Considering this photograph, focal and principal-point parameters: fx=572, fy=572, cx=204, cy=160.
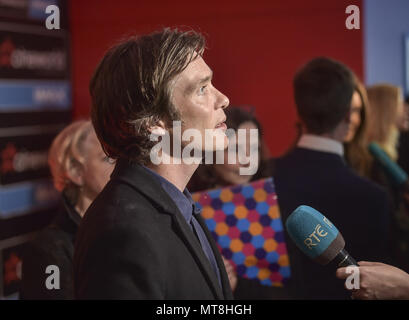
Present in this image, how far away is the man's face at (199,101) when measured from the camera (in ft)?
4.04

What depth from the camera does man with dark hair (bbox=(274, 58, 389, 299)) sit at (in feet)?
5.59

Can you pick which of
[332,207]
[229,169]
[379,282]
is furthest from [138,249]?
[229,169]

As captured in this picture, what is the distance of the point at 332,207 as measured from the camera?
172 cm

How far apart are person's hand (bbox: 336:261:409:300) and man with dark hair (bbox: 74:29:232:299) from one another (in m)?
0.28

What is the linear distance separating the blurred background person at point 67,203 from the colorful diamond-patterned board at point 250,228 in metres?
0.35

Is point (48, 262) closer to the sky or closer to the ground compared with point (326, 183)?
closer to the ground

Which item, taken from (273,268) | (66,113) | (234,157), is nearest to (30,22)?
(66,113)

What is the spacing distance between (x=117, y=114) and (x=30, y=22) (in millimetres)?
2532

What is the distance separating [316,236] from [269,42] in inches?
54.9

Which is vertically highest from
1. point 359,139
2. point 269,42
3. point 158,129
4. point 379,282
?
point 269,42

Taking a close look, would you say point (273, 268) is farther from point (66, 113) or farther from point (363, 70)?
point (66, 113)

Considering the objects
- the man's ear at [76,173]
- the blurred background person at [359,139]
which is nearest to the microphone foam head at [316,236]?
the man's ear at [76,173]

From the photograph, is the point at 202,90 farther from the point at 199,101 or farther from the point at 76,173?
the point at 76,173

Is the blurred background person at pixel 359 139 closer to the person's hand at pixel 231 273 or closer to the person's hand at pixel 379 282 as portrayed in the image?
the person's hand at pixel 231 273
